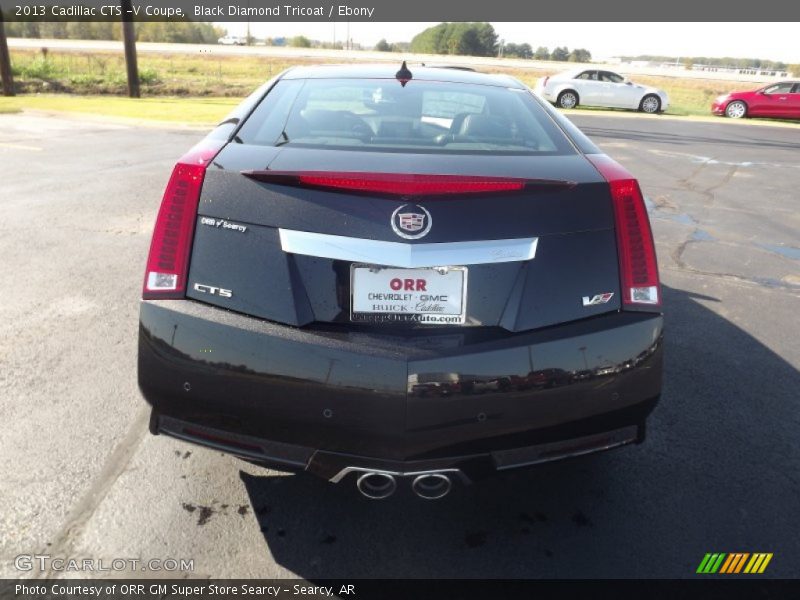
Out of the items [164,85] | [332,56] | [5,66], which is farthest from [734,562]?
[332,56]

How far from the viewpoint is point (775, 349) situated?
13.7 ft

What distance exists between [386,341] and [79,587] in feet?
4.28

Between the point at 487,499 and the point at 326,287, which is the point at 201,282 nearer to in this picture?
the point at 326,287

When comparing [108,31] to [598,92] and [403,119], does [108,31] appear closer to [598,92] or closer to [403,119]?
[598,92]

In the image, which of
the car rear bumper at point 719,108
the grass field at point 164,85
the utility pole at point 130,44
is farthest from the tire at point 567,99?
the utility pole at point 130,44

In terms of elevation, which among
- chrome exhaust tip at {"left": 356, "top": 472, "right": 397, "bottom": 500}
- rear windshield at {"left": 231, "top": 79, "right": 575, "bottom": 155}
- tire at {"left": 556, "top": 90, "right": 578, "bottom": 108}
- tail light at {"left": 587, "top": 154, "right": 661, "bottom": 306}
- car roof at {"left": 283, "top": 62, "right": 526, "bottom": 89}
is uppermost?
car roof at {"left": 283, "top": 62, "right": 526, "bottom": 89}

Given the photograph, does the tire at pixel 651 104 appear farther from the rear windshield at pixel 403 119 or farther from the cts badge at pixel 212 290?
the cts badge at pixel 212 290

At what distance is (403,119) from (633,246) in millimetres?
1184

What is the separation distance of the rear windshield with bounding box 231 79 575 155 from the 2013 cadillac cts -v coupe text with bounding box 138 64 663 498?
302mm

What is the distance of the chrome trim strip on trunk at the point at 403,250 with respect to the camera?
202cm

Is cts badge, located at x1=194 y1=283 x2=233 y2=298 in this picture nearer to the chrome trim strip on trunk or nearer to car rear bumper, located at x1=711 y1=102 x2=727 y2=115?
the chrome trim strip on trunk

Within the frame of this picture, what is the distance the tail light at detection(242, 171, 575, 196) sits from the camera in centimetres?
207

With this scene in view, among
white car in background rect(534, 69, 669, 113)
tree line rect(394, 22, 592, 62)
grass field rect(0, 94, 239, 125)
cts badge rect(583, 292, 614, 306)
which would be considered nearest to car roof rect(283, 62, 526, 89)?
cts badge rect(583, 292, 614, 306)

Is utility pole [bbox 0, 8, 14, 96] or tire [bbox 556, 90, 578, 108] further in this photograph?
tire [bbox 556, 90, 578, 108]
